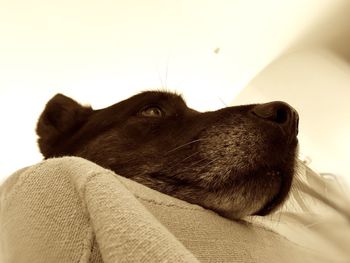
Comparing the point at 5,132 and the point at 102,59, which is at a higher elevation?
the point at 102,59

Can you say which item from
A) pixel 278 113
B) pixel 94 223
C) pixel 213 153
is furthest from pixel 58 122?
pixel 94 223

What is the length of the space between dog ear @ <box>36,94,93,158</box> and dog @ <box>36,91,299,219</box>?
199mm

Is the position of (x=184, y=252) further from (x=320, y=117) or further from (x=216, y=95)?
(x=320, y=117)

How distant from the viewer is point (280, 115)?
3.23ft

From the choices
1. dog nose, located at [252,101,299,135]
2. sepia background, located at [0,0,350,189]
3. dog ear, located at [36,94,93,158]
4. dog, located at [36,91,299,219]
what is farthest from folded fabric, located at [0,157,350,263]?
sepia background, located at [0,0,350,189]

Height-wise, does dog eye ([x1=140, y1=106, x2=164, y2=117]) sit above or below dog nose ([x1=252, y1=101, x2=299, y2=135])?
below

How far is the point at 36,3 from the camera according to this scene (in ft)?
6.56

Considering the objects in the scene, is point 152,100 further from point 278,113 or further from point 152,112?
point 278,113

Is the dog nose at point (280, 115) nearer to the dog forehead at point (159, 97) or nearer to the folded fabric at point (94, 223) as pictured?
the folded fabric at point (94, 223)

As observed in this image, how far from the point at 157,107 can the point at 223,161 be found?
47cm

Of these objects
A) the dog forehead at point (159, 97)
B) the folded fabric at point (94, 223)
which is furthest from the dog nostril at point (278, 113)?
the dog forehead at point (159, 97)

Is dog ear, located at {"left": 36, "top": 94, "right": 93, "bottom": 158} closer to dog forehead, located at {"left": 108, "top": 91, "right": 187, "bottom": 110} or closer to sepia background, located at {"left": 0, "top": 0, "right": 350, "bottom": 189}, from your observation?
dog forehead, located at {"left": 108, "top": 91, "right": 187, "bottom": 110}

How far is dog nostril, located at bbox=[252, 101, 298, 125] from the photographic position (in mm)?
979

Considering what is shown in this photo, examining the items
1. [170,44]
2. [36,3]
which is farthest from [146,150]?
[170,44]
